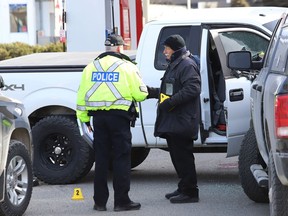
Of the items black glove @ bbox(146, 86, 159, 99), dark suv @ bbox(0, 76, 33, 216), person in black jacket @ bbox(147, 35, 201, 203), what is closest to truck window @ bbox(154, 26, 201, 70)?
person in black jacket @ bbox(147, 35, 201, 203)

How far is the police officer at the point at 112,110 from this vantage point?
830cm

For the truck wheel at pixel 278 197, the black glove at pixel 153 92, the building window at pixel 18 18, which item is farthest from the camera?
the building window at pixel 18 18

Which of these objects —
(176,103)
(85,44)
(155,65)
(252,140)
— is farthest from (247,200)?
(85,44)

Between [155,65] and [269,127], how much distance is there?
142 inches

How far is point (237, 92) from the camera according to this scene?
8891 millimetres

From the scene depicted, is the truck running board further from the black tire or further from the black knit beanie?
the black tire

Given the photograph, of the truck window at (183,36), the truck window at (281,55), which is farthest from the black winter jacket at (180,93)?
the truck window at (281,55)

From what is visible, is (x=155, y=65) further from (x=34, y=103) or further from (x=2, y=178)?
(x=2, y=178)

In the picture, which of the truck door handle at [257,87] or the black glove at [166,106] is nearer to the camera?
the truck door handle at [257,87]

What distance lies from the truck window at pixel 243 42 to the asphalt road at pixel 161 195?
1619 millimetres

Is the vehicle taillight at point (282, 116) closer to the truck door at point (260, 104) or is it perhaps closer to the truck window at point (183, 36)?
the truck door at point (260, 104)

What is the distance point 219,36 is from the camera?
9688mm

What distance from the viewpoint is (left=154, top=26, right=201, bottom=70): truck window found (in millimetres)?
9625

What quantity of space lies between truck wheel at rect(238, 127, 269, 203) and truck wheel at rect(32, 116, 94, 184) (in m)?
2.31
